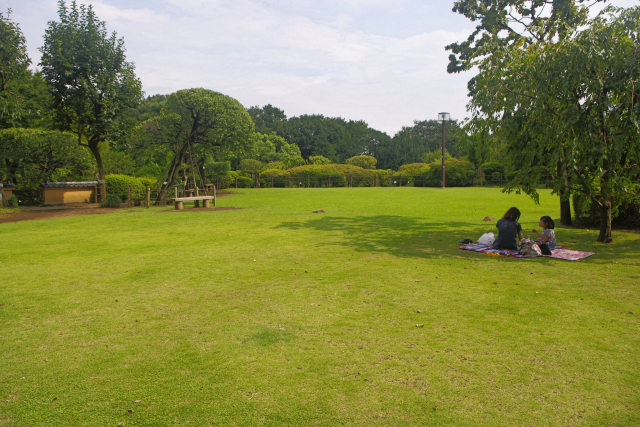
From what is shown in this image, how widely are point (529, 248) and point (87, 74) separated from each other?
2057cm

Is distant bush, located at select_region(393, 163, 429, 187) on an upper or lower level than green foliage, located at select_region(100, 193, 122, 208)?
upper

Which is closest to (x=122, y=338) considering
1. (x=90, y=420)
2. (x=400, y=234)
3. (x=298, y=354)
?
(x=90, y=420)

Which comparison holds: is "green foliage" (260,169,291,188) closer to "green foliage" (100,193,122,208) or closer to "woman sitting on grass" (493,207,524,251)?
"green foliage" (100,193,122,208)

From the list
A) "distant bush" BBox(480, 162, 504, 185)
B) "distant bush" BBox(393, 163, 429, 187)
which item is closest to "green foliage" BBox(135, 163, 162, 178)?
"distant bush" BBox(393, 163, 429, 187)

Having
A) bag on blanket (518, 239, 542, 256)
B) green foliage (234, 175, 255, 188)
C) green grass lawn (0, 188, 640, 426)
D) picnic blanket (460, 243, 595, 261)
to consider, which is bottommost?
green grass lawn (0, 188, 640, 426)

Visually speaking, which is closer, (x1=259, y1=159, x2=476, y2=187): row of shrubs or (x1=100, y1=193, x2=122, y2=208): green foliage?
(x1=100, y1=193, x2=122, y2=208): green foliage

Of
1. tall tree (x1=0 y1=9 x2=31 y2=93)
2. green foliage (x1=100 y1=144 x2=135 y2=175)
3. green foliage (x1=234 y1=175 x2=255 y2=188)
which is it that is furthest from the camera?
green foliage (x1=234 y1=175 x2=255 y2=188)

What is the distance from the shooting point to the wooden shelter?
2295 centimetres

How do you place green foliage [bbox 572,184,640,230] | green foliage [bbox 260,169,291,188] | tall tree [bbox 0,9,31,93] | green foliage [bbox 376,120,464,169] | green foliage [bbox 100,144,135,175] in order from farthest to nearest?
1. green foliage [bbox 376,120,464,169]
2. green foliage [bbox 260,169,291,188]
3. green foliage [bbox 100,144,135,175]
4. tall tree [bbox 0,9,31,93]
5. green foliage [bbox 572,184,640,230]

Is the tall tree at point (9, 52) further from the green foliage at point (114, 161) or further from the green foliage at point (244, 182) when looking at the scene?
the green foliage at point (244, 182)

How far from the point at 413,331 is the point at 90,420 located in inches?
119

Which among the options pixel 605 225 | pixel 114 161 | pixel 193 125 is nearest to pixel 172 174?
pixel 193 125

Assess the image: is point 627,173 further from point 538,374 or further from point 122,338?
point 122,338

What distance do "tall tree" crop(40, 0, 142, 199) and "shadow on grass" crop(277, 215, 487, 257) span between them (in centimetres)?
1243
